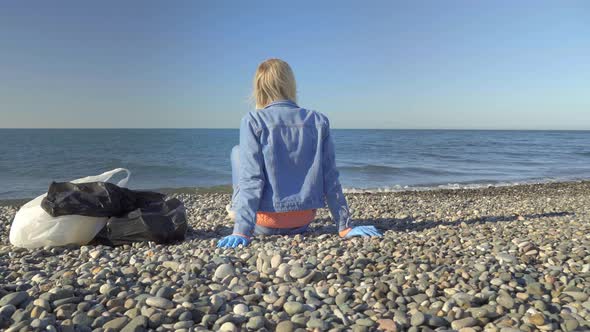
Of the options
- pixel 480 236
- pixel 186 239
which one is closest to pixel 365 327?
pixel 480 236

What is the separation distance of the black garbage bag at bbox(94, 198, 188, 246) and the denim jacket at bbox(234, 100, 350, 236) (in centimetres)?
79

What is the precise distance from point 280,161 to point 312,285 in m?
1.59

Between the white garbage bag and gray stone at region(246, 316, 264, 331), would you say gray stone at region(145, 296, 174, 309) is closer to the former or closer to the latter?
gray stone at region(246, 316, 264, 331)

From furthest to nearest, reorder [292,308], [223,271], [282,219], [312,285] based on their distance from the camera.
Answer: [282,219], [223,271], [312,285], [292,308]

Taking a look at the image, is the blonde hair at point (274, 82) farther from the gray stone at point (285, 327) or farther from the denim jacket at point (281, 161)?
the gray stone at point (285, 327)

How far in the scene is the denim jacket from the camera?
13.2 ft

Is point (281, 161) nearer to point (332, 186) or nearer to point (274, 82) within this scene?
point (332, 186)

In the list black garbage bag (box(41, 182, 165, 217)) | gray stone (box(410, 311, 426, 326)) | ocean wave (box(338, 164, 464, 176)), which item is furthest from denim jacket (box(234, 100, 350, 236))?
ocean wave (box(338, 164, 464, 176))

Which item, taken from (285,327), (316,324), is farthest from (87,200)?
(316,324)

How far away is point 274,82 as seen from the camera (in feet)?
13.7

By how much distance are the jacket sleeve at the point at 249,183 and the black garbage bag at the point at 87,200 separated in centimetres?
143

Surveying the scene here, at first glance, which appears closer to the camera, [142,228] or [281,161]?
[281,161]

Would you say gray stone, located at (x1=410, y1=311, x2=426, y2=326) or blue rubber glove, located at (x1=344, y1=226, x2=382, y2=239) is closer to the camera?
gray stone, located at (x1=410, y1=311, x2=426, y2=326)

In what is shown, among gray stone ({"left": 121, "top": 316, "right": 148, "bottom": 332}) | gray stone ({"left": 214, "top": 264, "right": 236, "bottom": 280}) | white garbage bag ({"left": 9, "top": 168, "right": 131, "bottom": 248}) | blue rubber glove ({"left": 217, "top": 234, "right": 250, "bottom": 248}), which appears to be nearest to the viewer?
gray stone ({"left": 121, "top": 316, "right": 148, "bottom": 332})
